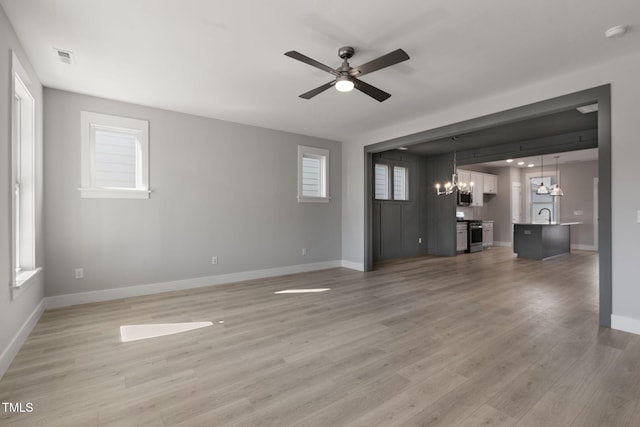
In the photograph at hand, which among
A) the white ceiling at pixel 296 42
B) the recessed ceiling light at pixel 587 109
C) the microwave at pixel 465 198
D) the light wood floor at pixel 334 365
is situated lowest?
the light wood floor at pixel 334 365

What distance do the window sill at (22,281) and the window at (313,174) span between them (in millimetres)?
4000

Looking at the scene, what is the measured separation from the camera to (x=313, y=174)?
645 cm

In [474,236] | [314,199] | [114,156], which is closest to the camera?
[114,156]

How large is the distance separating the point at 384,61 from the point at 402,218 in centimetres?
596

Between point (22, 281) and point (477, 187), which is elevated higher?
point (477, 187)

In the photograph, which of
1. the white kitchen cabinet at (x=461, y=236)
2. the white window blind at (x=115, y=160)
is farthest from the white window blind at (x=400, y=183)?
the white window blind at (x=115, y=160)

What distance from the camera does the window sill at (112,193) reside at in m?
4.07

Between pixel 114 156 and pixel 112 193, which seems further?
pixel 114 156

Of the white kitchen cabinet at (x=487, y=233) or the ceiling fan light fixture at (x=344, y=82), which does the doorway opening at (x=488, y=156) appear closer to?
the white kitchen cabinet at (x=487, y=233)

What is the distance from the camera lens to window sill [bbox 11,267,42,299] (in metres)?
2.63

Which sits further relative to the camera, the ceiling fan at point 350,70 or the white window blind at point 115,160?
the white window blind at point 115,160

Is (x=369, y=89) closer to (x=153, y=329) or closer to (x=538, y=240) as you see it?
(x=153, y=329)

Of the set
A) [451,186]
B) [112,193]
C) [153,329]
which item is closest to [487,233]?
[451,186]

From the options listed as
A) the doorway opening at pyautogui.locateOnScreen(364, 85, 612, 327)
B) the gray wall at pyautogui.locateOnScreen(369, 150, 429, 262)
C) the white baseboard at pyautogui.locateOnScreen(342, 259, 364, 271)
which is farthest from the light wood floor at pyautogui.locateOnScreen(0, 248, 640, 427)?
the gray wall at pyautogui.locateOnScreen(369, 150, 429, 262)
